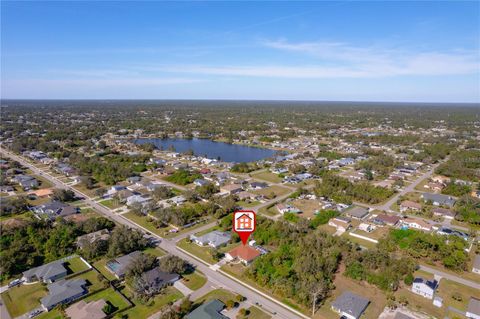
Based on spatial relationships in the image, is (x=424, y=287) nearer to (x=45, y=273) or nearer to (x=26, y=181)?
(x=45, y=273)

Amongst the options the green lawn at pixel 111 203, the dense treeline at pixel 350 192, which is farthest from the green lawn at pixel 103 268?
the dense treeline at pixel 350 192

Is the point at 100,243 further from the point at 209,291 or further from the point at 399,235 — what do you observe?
the point at 399,235

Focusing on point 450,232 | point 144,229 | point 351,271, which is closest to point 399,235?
point 450,232

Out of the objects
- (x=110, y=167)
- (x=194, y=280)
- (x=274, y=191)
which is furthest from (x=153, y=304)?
(x=110, y=167)

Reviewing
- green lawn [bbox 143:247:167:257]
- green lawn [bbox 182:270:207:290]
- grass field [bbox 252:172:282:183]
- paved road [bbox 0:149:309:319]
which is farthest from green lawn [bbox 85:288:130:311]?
grass field [bbox 252:172:282:183]

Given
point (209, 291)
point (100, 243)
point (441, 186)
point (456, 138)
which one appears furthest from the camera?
point (456, 138)

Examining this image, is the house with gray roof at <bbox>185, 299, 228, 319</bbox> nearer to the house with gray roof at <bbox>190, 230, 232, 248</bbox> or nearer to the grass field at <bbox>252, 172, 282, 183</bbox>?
the house with gray roof at <bbox>190, 230, 232, 248</bbox>
